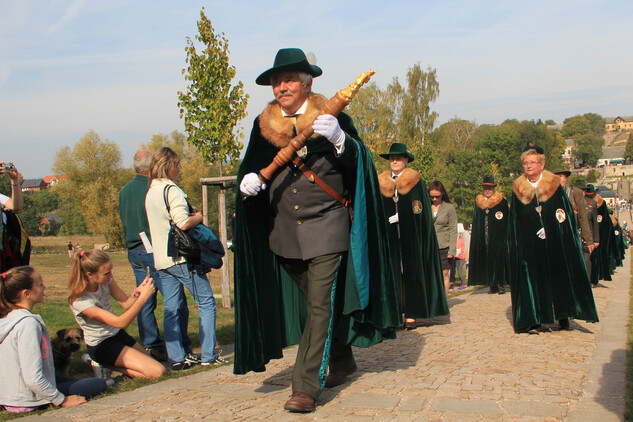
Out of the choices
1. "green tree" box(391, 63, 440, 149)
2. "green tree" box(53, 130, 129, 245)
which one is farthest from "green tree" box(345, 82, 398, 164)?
"green tree" box(53, 130, 129, 245)

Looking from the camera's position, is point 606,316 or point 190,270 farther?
point 606,316

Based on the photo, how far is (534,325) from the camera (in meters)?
7.50

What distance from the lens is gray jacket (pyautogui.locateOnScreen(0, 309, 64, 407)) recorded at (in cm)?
464

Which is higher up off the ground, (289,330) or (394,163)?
(394,163)

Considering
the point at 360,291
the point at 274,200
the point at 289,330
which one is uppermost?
the point at 274,200

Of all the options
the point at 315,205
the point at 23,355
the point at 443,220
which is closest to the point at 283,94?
the point at 315,205

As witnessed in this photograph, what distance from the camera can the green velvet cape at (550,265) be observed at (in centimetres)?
762

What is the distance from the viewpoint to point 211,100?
1138 cm

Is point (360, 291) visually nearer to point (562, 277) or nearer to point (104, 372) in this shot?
point (104, 372)

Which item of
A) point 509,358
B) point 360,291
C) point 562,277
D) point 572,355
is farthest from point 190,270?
point 562,277

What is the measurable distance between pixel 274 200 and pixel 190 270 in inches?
60.0

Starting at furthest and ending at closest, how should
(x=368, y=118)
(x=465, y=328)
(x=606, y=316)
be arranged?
(x=368, y=118), (x=606, y=316), (x=465, y=328)

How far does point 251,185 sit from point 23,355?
1942 mm

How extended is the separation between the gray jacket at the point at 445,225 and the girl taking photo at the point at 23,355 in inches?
284
